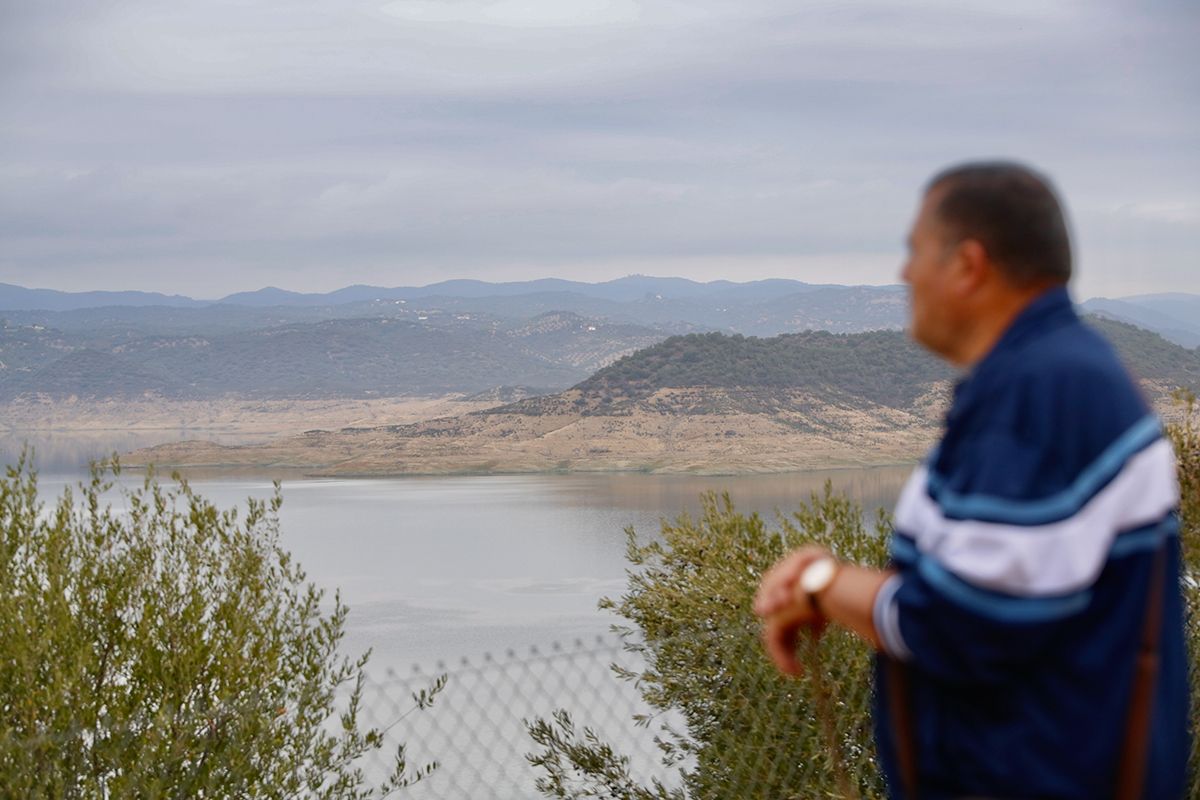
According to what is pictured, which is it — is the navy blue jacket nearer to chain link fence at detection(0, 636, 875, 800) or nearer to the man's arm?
the man's arm

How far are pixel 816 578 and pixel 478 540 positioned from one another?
4987 cm

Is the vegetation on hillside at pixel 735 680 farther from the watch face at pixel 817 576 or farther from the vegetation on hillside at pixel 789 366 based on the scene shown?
the vegetation on hillside at pixel 789 366

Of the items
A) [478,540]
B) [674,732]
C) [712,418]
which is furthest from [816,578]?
[712,418]

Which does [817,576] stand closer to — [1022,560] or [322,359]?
[1022,560]

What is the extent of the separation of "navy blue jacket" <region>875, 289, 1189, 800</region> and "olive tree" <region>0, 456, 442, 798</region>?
484cm

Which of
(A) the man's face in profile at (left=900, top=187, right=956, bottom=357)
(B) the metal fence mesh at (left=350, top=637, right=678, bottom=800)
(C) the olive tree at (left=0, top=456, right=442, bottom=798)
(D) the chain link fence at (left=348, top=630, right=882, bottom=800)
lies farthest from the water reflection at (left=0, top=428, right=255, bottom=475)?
(A) the man's face in profile at (left=900, top=187, right=956, bottom=357)

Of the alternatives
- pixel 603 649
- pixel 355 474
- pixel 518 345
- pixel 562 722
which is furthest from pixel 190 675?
pixel 518 345

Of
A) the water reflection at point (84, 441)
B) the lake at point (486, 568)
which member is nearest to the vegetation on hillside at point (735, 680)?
the lake at point (486, 568)

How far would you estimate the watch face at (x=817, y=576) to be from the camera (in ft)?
5.18

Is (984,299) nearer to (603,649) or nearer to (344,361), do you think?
(603,649)

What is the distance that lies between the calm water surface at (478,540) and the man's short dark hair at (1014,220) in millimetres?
17519

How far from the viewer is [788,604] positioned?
1.61 meters

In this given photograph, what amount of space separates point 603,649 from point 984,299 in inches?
135

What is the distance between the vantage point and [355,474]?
84.0 m
